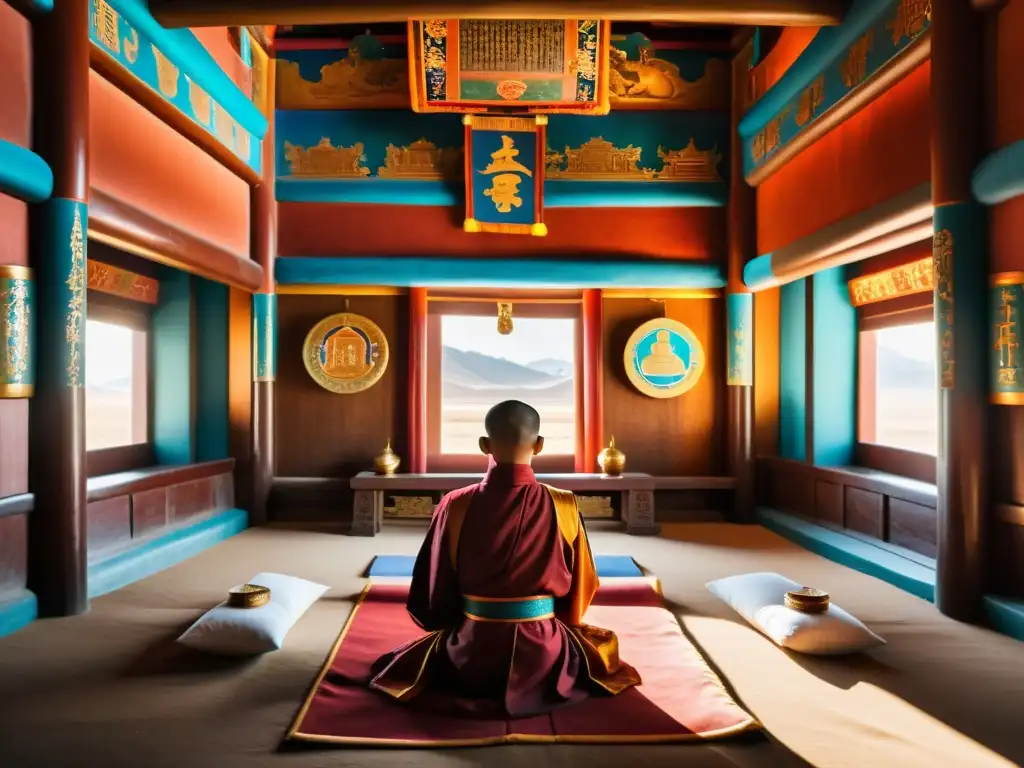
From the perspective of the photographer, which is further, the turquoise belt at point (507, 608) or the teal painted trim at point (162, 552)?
the teal painted trim at point (162, 552)

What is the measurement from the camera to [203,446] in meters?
5.97

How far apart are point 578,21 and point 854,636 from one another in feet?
15.8

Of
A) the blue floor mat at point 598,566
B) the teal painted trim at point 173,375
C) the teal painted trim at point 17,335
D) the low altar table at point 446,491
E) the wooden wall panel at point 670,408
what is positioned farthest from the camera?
the wooden wall panel at point 670,408

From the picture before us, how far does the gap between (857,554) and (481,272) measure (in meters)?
3.68

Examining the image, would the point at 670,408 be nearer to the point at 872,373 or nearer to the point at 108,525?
the point at 872,373

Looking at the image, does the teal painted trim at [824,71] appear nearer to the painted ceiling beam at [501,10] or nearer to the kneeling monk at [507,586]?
the painted ceiling beam at [501,10]

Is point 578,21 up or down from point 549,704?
up

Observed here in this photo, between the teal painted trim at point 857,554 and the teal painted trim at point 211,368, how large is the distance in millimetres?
4773

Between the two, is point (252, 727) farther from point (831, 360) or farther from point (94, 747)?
point (831, 360)

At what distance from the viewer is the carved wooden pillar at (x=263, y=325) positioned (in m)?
5.88

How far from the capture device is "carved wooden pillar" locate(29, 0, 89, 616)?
333 centimetres

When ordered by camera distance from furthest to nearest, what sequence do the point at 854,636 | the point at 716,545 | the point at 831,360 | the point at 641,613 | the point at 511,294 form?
the point at 511,294 → the point at 831,360 → the point at 716,545 → the point at 641,613 → the point at 854,636

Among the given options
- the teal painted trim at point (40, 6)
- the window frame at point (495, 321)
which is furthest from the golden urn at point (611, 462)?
the teal painted trim at point (40, 6)

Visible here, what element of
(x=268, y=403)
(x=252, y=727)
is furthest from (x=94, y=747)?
(x=268, y=403)
